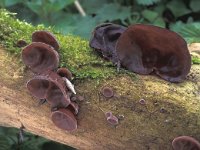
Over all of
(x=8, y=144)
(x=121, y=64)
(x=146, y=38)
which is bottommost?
(x=8, y=144)

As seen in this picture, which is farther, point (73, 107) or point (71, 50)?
point (71, 50)

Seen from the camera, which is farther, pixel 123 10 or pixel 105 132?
pixel 123 10

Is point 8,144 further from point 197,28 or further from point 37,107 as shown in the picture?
point 197,28

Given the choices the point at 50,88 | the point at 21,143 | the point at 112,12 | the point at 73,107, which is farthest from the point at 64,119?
the point at 112,12

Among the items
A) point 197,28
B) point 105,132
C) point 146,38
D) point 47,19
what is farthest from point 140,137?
point 47,19

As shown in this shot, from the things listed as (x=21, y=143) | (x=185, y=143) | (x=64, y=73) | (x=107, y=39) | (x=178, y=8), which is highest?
(x=107, y=39)

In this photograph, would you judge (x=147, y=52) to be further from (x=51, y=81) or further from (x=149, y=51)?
(x=51, y=81)

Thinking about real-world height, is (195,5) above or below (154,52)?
below
